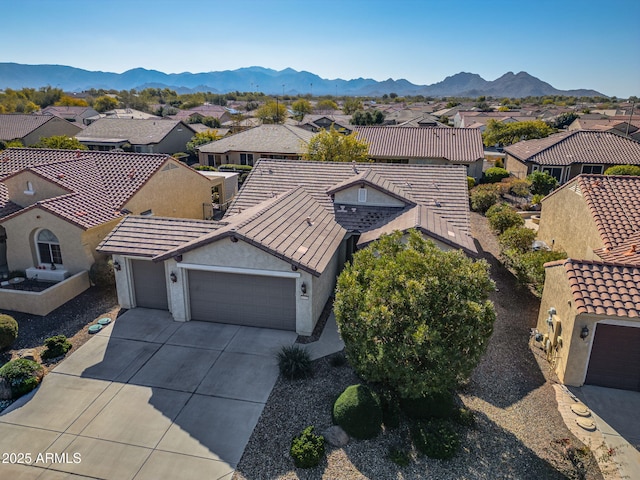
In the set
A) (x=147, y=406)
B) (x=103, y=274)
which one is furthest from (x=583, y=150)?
(x=147, y=406)

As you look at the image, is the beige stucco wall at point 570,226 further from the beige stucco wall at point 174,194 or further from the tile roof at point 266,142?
the tile roof at point 266,142

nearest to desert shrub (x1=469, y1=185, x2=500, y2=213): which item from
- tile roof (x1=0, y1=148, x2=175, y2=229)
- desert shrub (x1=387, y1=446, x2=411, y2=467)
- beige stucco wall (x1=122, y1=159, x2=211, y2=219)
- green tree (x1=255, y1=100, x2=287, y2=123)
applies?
beige stucco wall (x1=122, y1=159, x2=211, y2=219)

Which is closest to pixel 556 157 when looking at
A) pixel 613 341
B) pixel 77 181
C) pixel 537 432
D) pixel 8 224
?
pixel 613 341

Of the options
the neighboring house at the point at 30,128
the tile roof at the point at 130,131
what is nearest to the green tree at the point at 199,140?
the tile roof at the point at 130,131

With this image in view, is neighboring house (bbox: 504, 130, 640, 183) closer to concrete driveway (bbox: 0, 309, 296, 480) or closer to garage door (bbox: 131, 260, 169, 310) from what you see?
concrete driveway (bbox: 0, 309, 296, 480)

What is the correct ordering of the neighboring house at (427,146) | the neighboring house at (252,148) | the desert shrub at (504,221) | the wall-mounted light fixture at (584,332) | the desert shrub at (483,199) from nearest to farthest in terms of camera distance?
1. the wall-mounted light fixture at (584,332)
2. the desert shrub at (504,221)
3. the desert shrub at (483,199)
4. the neighboring house at (427,146)
5. the neighboring house at (252,148)

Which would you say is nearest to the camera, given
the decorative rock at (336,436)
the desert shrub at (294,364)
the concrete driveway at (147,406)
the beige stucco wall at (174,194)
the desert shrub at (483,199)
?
the concrete driveway at (147,406)
